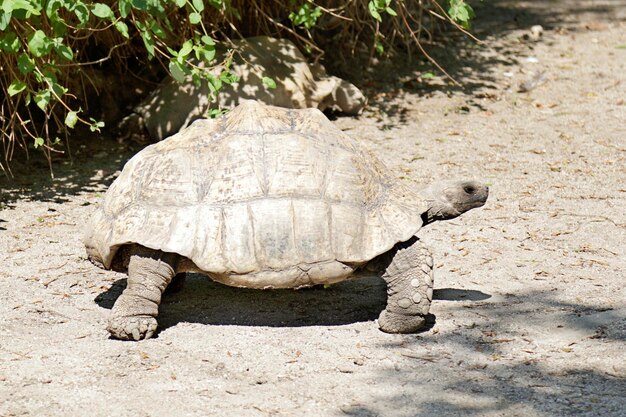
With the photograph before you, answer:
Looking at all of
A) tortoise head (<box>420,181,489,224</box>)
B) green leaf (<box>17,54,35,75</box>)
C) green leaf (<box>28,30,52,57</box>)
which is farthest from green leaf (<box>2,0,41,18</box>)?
tortoise head (<box>420,181,489,224</box>)

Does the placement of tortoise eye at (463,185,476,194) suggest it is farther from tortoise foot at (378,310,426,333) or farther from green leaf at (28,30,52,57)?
green leaf at (28,30,52,57)

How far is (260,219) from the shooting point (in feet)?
13.5

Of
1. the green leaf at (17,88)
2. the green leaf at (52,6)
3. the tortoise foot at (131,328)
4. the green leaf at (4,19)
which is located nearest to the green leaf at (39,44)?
the green leaf at (52,6)

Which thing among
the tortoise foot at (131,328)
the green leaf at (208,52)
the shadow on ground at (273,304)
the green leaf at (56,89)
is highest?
the green leaf at (208,52)

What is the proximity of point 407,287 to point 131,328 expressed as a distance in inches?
47.4

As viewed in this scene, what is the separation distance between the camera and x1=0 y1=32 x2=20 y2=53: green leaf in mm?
5566

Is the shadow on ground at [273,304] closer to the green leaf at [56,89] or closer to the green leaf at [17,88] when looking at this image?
the green leaf at [56,89]

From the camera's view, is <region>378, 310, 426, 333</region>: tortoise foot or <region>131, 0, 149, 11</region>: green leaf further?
<region>131, 0, 149, 11</region>: green leaf

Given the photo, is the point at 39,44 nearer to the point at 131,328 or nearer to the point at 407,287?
the point at 131,328

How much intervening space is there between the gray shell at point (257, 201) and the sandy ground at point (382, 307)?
16.2 inches

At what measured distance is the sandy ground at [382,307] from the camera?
371 cm

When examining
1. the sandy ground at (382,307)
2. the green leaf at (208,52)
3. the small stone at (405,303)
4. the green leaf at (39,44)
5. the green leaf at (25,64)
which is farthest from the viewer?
the green leaf at (208,52)

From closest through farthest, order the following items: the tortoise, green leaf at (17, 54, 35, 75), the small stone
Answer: the tortoise → the small stone → green leaf at (17, 54, 35, 75)

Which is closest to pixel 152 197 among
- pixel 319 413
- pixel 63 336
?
pixel 63 336
